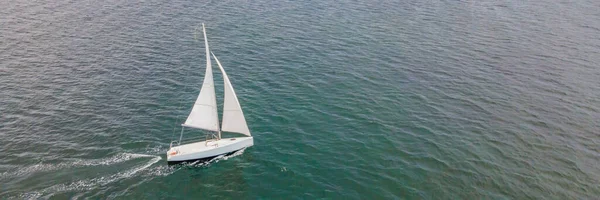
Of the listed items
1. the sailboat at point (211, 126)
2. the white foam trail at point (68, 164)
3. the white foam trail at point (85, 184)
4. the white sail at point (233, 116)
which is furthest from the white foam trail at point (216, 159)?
the white foam trail at point (68, 164)

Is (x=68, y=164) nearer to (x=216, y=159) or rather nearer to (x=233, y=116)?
(x=216, y=159)

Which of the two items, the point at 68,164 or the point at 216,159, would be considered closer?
the point at 68,164

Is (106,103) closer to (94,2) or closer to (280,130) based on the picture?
(280,130)

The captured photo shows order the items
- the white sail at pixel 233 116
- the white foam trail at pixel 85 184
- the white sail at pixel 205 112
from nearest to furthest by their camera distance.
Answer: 1. the white foam trail at pixel 85 184
2. the white sail at pixel 205 112
3. the white sail at pixel 233 116

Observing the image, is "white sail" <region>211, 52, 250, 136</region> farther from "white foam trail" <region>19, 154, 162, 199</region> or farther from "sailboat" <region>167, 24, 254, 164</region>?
"white foam trail" <region>19, 154, 162, 199</region>

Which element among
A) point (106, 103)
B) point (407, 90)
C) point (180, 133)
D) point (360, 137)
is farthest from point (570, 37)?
point (106, 103)

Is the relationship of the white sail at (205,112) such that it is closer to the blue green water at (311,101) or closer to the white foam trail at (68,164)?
the blue green water at (311,101)

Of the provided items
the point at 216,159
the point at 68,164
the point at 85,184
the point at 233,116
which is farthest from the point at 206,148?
the point at 68,164
